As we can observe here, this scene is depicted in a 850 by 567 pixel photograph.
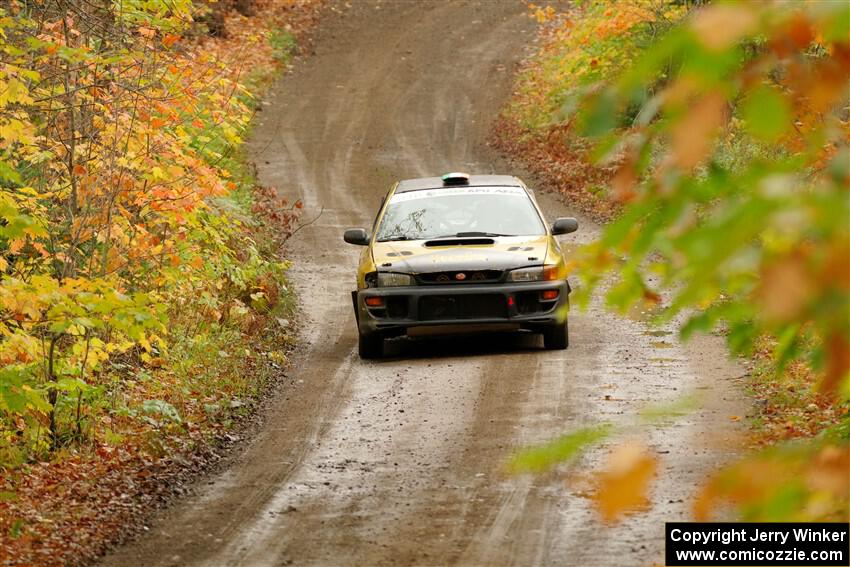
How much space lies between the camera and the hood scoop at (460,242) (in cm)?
1217

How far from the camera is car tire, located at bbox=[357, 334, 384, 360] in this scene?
12.2 metres

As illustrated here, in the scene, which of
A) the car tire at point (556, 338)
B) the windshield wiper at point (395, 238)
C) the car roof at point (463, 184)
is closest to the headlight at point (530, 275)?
the car tire at point (556, 338)

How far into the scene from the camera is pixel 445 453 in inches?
348

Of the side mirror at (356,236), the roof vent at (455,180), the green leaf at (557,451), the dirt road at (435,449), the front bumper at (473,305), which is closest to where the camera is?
the green leaf at (557,451)

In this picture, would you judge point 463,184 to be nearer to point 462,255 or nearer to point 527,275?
point 462,255

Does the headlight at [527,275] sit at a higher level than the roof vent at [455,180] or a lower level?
lower

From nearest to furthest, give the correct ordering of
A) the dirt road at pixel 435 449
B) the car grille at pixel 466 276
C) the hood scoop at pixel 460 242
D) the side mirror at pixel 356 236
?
the dirt road at pixel 435 449
the car grille at pixel 466 276
the hood scoop at pixel 460 242
the side mirror at pixel 356 236

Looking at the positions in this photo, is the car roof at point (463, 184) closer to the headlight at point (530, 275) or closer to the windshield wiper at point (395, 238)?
the windshield wiper at point (395, 238)

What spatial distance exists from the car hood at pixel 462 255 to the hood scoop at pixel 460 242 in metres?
0.03

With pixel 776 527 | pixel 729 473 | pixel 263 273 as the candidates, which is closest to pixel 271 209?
pixel 263 273

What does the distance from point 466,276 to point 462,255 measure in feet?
0.84

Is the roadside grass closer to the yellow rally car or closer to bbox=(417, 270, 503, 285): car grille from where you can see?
the yellow rally car

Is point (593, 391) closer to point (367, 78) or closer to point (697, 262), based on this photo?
point (697, 262)

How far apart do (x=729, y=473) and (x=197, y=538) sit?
18.6 ft
